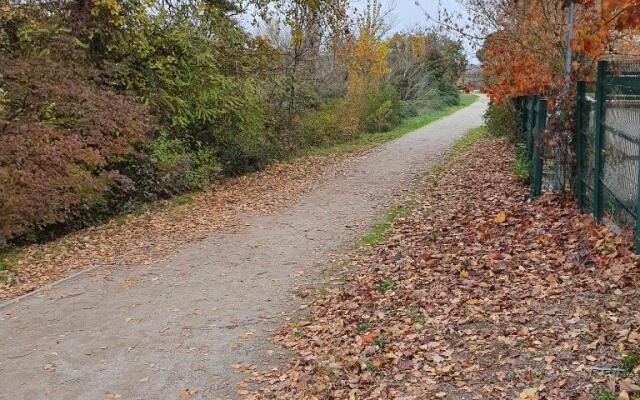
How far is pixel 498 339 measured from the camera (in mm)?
5203

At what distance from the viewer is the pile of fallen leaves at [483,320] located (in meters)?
4.57

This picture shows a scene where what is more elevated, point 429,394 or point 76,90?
point 76,90

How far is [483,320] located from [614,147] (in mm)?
2669

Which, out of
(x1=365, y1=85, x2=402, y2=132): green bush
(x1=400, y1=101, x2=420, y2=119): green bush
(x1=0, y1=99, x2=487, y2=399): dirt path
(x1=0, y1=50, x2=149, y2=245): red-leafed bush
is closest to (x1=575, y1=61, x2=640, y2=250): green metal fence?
(x1=0, y1=99, x2=487, y2=399): dirt path

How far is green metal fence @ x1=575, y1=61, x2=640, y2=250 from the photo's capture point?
20.2 ft

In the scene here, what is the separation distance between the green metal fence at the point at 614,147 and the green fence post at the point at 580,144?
0.26 feet

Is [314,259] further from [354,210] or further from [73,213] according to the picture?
[73,213]

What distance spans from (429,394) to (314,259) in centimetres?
455

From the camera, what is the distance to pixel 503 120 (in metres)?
18.8

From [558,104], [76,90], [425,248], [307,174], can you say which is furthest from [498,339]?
[307,174]

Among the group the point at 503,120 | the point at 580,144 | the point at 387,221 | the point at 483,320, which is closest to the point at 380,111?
the point at 503,120

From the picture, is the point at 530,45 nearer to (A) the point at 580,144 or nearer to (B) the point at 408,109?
(A) the point at 580,144

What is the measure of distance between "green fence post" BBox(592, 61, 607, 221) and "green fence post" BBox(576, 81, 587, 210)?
73 centimetres

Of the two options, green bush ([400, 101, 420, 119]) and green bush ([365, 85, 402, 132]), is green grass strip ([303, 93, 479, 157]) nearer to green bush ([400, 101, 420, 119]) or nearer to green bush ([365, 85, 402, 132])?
green bush ([400, 101, 420, 119])
